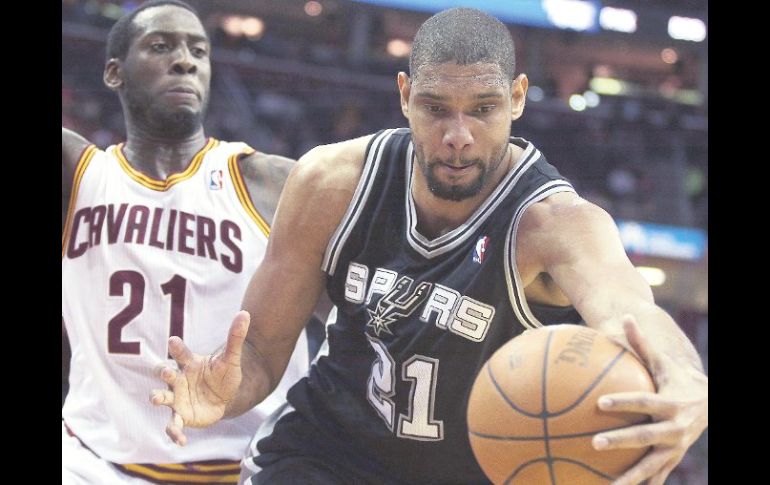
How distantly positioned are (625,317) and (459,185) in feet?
2.00

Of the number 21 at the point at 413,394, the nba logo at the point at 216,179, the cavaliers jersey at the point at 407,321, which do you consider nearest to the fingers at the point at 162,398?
the cavaliers jersey at the point at 407,321

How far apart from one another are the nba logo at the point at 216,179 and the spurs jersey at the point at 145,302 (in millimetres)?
39

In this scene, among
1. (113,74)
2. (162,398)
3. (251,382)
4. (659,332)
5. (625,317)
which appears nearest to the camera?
(625,317)

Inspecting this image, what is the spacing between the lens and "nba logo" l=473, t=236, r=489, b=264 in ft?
7.47

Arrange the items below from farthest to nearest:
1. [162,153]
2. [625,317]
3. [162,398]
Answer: [162,153] < [162,398] < [625,317]

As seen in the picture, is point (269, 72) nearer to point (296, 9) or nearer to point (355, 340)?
point (296, 9)

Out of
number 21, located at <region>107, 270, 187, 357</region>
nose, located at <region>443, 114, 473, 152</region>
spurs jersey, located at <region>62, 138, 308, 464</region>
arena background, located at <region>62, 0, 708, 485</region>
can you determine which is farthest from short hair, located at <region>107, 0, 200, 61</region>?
arena background, located at <region>62, 0, 708, 485</region>

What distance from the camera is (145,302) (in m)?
3.05

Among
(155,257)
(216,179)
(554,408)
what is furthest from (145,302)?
(554,408)

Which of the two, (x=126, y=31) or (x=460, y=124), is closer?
(x=460, y=124)

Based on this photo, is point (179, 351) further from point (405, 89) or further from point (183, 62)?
point (183, 62)

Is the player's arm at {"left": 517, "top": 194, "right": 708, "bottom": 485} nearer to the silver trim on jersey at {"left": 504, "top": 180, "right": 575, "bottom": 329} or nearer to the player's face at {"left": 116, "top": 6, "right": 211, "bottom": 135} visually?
the silver trim on jersey at {"left": 504, "top": 180, "right": 575, "bottom": 329}

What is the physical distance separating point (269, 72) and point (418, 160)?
27.6ft
